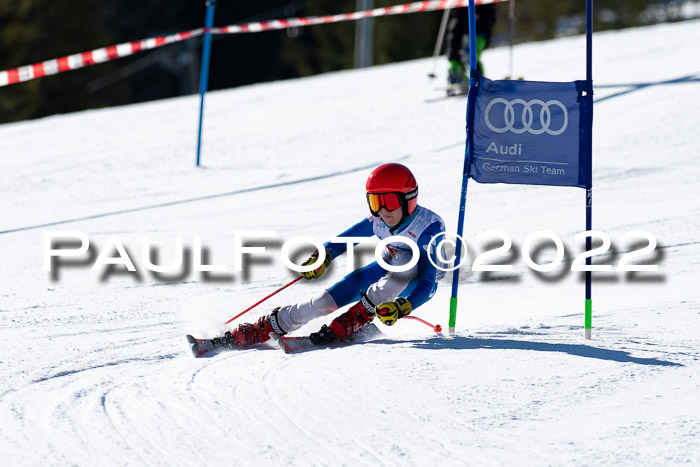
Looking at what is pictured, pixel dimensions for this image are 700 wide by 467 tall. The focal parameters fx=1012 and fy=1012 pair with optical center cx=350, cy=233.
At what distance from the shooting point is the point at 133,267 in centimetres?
747

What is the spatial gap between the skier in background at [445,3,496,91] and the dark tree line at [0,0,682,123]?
24.0 meters

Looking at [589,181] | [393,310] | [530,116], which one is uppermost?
[530,116]

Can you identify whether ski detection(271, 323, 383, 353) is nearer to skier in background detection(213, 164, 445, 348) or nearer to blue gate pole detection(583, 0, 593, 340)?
skier in background detection(213, 164, 445, 348)

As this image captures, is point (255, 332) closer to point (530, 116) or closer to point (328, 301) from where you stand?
point (328, 301)

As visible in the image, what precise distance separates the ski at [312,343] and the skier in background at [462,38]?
6.24 meters

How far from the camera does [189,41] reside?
39812 millimetres

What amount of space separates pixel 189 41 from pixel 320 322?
35078mm

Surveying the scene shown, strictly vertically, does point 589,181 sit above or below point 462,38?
below

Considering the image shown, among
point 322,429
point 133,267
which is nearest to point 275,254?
point 133,267

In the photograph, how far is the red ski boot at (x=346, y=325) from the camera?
5.46m

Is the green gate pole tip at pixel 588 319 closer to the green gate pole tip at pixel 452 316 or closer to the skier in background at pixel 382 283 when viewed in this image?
the green gate pole tip at pixel 452 316

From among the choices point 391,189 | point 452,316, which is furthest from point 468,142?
point 452,316

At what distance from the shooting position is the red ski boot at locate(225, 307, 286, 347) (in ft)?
18.1

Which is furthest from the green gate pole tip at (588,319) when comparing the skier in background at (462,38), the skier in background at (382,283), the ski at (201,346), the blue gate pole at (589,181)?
the skier in background at (462,38)
